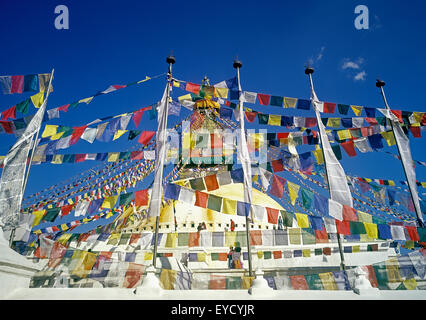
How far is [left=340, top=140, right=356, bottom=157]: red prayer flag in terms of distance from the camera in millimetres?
9492

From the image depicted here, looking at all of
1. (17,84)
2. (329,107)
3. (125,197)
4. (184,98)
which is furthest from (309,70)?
(17,84)

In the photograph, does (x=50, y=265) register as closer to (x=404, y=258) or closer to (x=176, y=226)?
(x=404, y=258)

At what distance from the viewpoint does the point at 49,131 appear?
8.55 meters

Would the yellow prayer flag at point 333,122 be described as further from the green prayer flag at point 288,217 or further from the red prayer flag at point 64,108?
the red prayer flag at point 64,108

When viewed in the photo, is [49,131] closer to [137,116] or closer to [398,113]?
[137,116]

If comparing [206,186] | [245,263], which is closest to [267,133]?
[206,186]

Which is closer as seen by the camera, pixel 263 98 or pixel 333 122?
pixel 263 98

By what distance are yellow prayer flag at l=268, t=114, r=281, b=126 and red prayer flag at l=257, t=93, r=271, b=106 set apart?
656 mm

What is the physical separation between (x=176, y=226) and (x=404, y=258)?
13.5m

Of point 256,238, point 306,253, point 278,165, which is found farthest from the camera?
point 306,253

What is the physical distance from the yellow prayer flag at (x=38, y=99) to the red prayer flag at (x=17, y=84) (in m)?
0.55

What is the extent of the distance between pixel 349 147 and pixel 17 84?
1169 centimetres

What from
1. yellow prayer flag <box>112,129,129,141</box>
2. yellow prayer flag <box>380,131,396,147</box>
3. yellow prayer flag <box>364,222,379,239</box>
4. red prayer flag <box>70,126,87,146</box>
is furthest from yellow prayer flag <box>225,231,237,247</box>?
yellow prayer flag <box>380,131,396,147</box>

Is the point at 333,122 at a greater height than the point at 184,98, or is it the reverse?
the point at 184,98
